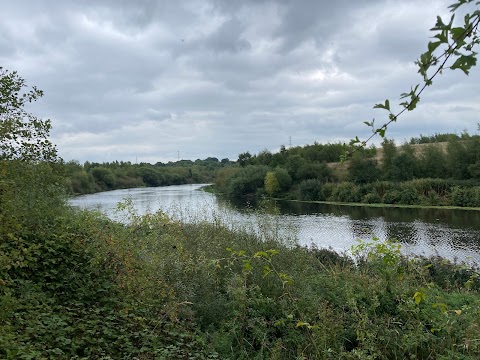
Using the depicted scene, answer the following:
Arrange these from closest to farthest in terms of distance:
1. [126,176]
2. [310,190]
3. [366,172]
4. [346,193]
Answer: [346,193], [366,172], [310,190], [126,176]

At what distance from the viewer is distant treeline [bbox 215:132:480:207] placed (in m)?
44.4

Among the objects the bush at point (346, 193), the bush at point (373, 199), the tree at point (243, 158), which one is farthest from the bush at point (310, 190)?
the tree at point (243, 158)

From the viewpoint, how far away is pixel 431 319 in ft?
18.1

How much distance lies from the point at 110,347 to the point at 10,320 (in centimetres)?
99

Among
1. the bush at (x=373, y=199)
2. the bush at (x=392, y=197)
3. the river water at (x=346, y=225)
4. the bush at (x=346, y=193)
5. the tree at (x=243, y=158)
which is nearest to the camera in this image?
the river water at (x=346, y=225)

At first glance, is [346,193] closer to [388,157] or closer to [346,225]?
[388,157]

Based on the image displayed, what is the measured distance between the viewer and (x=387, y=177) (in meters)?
52.7

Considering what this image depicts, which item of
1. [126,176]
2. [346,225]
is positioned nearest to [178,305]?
[346,225]

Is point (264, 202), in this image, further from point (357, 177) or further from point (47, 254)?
point (357, 177)

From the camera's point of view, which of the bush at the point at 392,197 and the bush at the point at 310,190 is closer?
the bush at the point at 392,197

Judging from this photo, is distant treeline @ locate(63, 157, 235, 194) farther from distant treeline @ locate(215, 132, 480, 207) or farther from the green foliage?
the green foliage

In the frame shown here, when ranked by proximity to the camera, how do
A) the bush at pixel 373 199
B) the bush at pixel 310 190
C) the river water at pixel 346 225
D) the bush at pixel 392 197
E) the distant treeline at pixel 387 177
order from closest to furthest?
the river water at pixel 346 225 → the distant treeline at pixel 387 177 → the bush at pixel 392 197 → the bush at pixel 373 199 → the bush at pixel 310 190

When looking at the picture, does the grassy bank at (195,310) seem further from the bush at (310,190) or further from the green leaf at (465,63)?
the bush at (310,190)

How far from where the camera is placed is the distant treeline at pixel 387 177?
146 ft
